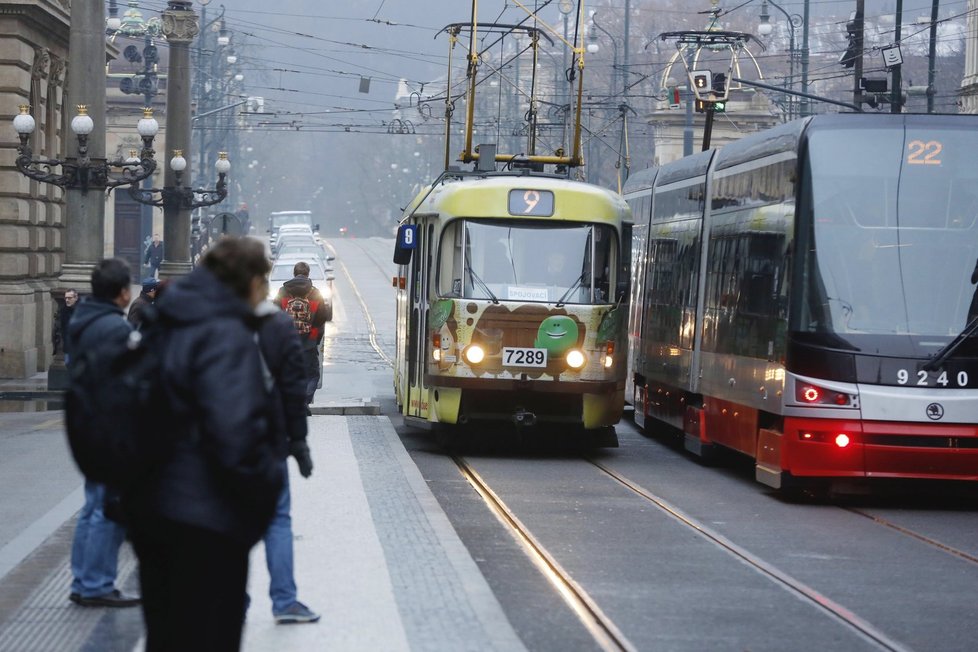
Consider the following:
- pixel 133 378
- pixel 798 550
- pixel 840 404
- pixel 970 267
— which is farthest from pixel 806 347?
pixel 133 378

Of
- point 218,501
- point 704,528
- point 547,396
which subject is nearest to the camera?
point 218,501

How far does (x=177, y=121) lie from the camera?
115ft

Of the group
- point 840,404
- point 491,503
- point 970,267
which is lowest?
point 491,503

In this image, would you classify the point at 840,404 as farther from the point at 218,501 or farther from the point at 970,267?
the point at 218,501

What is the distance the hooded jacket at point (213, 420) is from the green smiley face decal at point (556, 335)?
11.7m

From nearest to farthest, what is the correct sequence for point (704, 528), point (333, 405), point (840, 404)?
point (704, 528), point (840, 404), point (333, 405)

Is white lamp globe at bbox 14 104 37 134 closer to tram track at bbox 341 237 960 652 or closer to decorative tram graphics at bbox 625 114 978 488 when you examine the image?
tram track at bbox 341 237 960 652

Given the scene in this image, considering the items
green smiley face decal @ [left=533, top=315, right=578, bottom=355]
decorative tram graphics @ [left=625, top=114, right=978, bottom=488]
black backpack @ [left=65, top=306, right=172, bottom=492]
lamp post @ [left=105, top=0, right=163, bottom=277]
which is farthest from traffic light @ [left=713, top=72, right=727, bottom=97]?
black backpack @ [left=65, top=306, right=172, bottom=492]

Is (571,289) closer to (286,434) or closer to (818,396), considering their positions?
(818,396)

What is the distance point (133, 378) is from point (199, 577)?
0.60 meters

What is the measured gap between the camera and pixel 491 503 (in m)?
13.4

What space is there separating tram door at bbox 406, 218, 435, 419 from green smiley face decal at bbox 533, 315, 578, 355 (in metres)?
1.25

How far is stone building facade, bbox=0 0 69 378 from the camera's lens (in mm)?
28219

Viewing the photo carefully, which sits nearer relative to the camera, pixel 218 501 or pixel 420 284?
pixel 218 501
